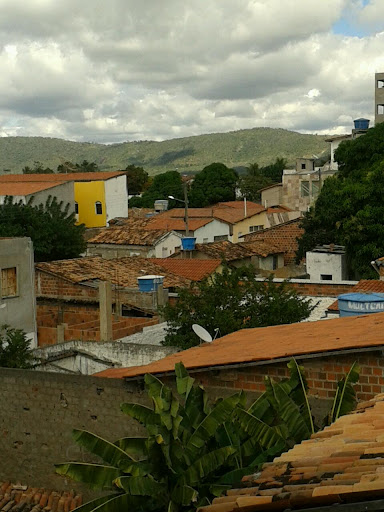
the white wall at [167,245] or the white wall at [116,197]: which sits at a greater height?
the white wall at [116,197]

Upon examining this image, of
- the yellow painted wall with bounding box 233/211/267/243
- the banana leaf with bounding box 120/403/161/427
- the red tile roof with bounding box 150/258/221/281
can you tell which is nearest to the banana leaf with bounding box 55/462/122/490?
the banana leaf with bounding box 120/403/161/427

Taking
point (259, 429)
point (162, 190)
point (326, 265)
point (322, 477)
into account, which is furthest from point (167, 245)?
point (322, 477)

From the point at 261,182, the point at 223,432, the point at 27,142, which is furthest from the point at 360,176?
the point at 27,142

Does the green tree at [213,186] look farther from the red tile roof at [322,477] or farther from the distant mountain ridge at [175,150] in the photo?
the distant mountain ridge at [175,150]

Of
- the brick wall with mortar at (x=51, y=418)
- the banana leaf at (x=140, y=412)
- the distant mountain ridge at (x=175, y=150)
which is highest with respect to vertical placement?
the distant mountain ridge at (x=175, y=150)

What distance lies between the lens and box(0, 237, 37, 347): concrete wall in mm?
23969

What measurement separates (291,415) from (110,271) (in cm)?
2088

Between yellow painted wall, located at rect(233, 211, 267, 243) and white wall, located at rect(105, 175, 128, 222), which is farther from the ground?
white wall, located at rect(105, 175, 128, 222)

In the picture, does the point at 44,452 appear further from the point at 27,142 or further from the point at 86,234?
the point at 27,142

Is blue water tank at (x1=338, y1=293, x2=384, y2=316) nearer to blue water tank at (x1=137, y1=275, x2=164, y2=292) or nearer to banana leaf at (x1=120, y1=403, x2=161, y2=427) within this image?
banana leaf at (x1=120, y1=403, x2=161, y2=427)

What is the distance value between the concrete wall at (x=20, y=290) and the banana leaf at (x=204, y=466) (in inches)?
623

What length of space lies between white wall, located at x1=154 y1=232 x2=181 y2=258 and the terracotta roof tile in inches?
485

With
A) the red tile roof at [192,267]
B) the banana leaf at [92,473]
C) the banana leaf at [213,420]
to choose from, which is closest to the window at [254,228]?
the red tile roof at [192,267]

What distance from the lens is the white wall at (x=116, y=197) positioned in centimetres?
6116
